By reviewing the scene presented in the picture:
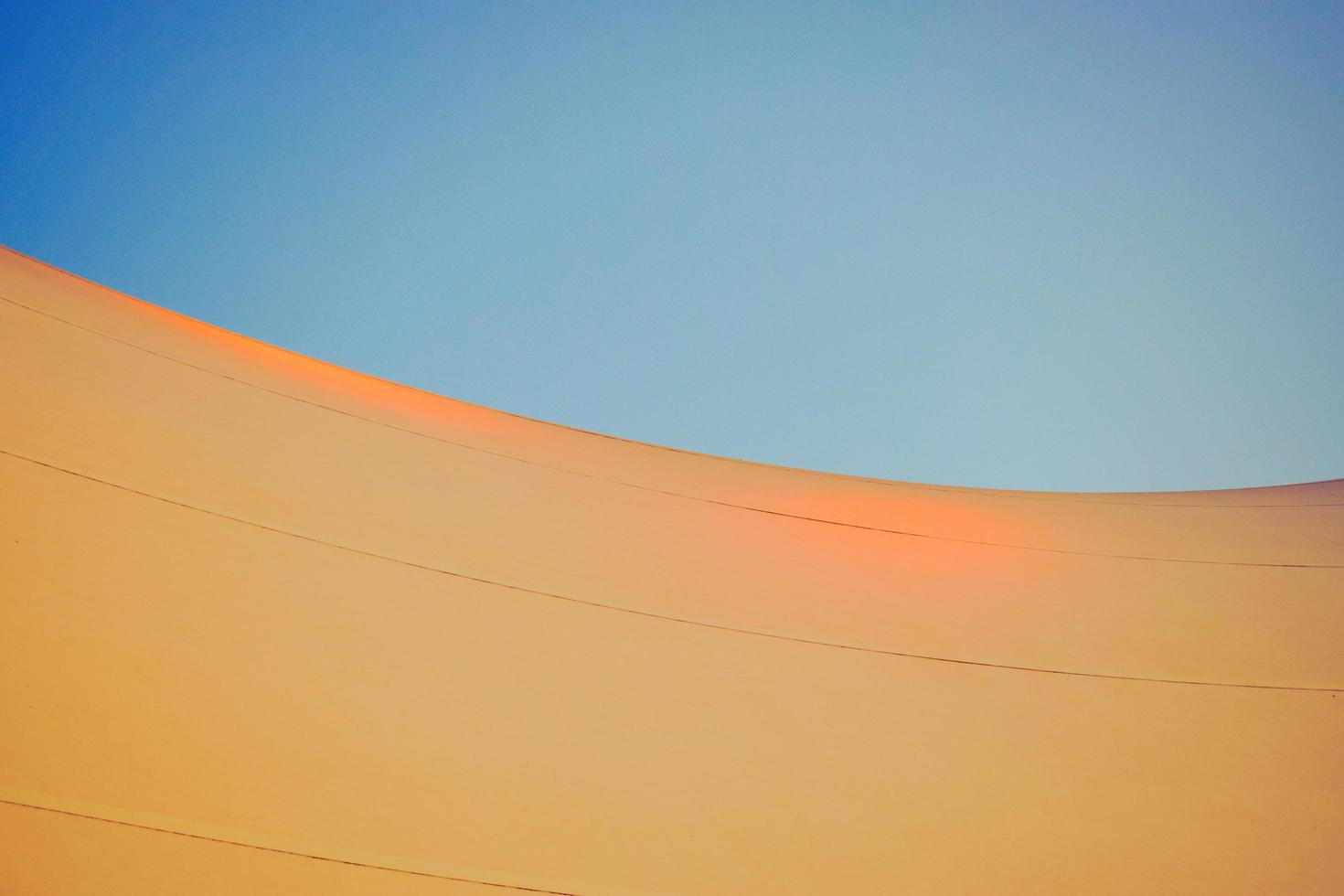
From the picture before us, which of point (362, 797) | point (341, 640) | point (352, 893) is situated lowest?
point (352, 893)

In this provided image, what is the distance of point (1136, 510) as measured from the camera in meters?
9.22

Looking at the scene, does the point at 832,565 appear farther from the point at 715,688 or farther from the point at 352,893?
the point at 352,893

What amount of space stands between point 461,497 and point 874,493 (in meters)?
4.70

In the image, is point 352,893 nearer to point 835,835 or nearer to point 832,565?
point 835,835

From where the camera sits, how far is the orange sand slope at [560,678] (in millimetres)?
3051

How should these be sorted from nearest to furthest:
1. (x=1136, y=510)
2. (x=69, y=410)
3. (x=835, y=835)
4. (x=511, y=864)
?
(x=511, y=864) < (x=835, y=835) < (x=69, y=410) < (x=1136, y=510)

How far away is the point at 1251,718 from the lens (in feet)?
15.6

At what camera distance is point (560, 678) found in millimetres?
4387

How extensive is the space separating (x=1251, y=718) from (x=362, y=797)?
4543 millimetres

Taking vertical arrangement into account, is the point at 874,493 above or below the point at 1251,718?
above

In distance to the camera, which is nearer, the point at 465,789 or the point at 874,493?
the point at 465,789

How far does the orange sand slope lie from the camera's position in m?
3.05

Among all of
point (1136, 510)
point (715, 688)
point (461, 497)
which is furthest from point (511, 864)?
point (1136, 510)

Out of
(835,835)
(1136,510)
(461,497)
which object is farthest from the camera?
(1136,510)
